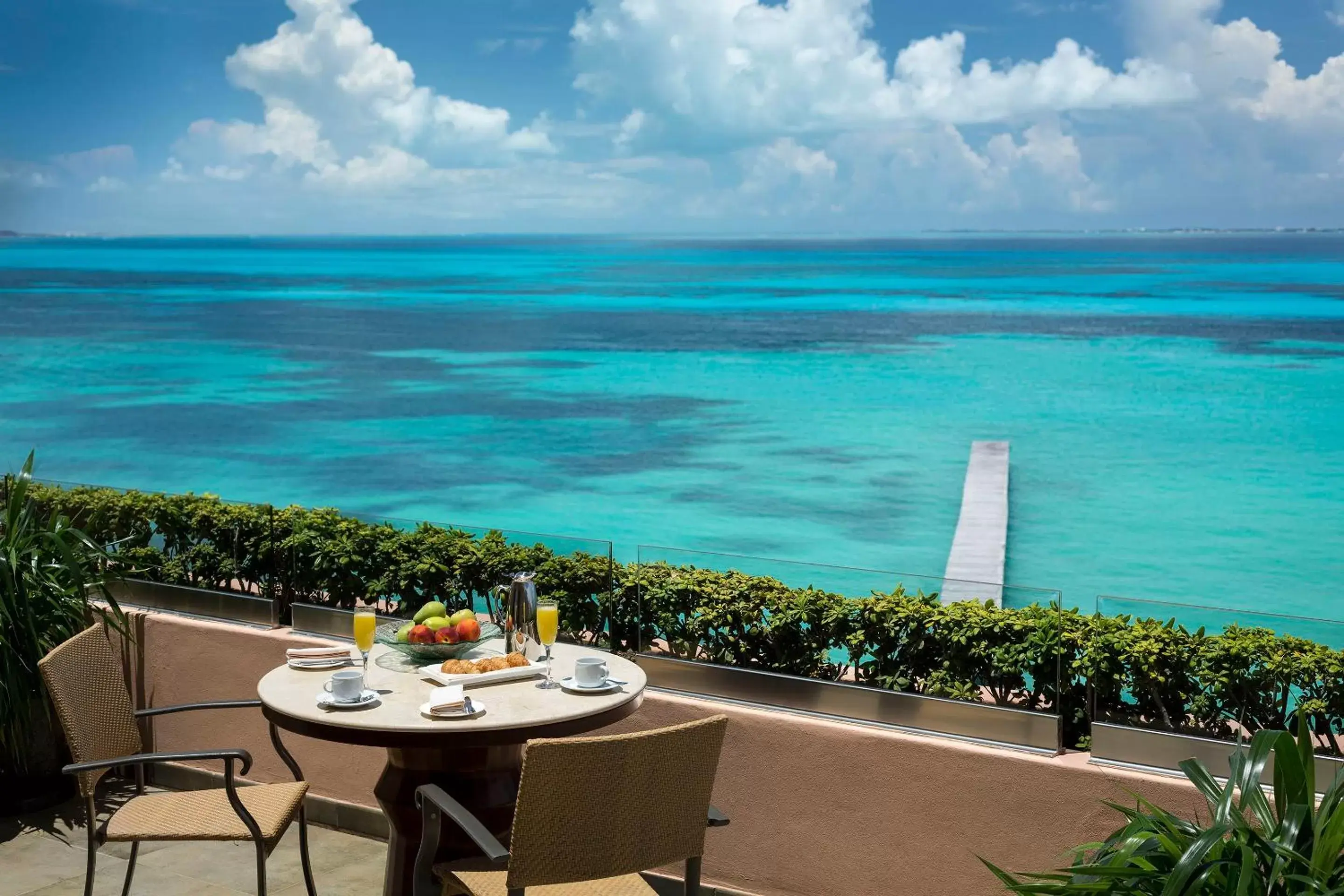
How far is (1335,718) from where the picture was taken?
3.56m

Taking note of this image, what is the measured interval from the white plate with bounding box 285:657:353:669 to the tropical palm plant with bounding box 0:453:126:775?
1424 millimetres

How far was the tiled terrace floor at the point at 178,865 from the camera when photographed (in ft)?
14.4

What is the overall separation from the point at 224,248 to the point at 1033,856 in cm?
8934

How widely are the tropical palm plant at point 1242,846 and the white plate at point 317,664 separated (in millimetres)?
1942

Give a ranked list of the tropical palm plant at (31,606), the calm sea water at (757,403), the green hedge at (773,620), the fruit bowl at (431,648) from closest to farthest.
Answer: the green hedge at (773,620)
the fruit bowl at (431,648)
the tropical palm plant at (31,606)
the calm sea water at (757,403)

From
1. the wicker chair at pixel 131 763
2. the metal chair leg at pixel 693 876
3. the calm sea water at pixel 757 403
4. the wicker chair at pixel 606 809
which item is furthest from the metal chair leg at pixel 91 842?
the calm sea water at pixel 757 403

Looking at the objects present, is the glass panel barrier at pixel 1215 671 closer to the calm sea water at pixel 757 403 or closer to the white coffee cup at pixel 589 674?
the white coffee cup at pixel 589 674

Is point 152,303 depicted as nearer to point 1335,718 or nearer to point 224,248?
point 224,248

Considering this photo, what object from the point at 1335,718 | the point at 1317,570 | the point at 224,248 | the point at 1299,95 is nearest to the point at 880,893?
the point at 1335,718

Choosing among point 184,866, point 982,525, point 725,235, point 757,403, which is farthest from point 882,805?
point 725,235

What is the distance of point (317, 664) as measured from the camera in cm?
383

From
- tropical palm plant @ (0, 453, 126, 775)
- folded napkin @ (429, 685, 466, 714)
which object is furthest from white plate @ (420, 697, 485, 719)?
tropical palm plant @ (0, 453, 126, 775)

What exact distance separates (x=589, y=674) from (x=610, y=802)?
706mm

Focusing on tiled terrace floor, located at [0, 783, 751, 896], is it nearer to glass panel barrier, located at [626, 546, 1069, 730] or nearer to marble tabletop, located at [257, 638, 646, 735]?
glass panel barrier, located at [626, 546, 1069, 730]
